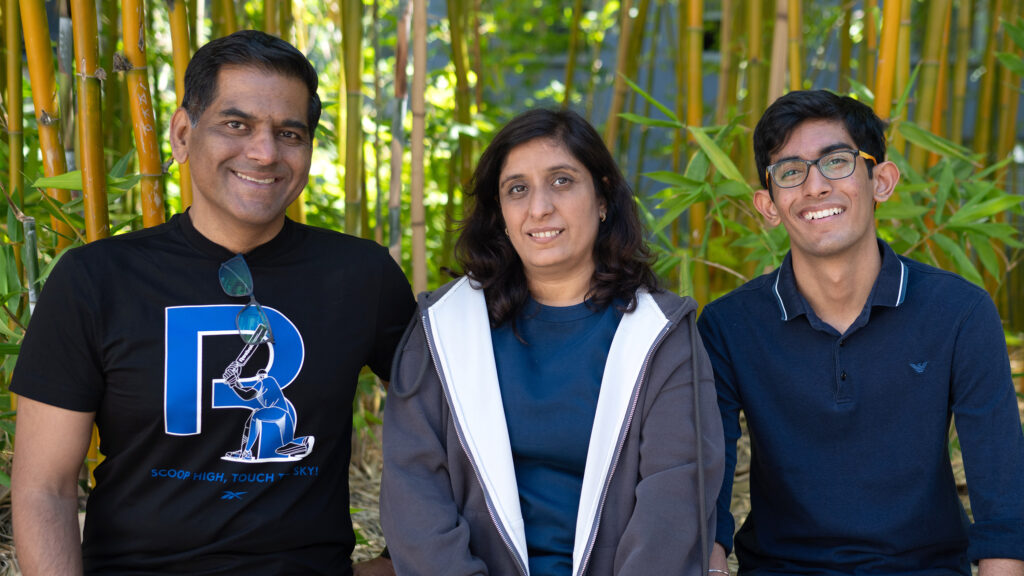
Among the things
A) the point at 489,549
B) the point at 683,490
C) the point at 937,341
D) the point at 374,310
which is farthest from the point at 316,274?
the point at 937,341

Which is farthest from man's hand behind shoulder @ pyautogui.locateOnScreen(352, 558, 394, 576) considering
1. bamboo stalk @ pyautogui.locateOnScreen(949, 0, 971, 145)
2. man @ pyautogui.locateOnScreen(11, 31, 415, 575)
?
bamboo stalk @ pyautogui.locateOnScreen(949, 0, 971, 145)

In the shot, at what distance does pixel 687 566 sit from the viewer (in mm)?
1468

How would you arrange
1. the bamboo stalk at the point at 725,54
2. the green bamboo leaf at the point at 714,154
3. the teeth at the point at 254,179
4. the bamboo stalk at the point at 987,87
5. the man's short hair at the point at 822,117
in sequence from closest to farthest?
the teeth at the point at 254,179 < the man's short hair at the point at 822,117 < the green bamboo leaf at the point at 714,154 < the bamboo stalk at the point at 725,54 < the bamboo stalk at the point at 987,87

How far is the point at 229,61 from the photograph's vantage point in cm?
154

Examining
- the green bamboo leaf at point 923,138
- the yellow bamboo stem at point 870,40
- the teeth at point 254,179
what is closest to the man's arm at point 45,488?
the teeth at point 254,179

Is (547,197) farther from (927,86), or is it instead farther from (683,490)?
(927,86)

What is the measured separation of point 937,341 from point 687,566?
0.59 meters

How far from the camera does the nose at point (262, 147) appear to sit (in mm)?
1536

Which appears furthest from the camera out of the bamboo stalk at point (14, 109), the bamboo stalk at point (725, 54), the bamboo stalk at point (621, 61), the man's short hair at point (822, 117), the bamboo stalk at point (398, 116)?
the bamboo stalk at point (621, 61)

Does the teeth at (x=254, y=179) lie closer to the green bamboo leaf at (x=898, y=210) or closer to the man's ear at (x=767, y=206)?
the man's ear at (x=767, y=206)

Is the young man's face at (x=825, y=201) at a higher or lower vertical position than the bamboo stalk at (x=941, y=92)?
lower

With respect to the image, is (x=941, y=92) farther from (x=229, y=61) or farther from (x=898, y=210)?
(x=229, y=61)

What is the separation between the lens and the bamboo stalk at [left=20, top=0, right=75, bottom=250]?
170 centimetres

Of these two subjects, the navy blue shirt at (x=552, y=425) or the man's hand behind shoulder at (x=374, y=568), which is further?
the man's hand behind shoulder at (x=374, y=568)
